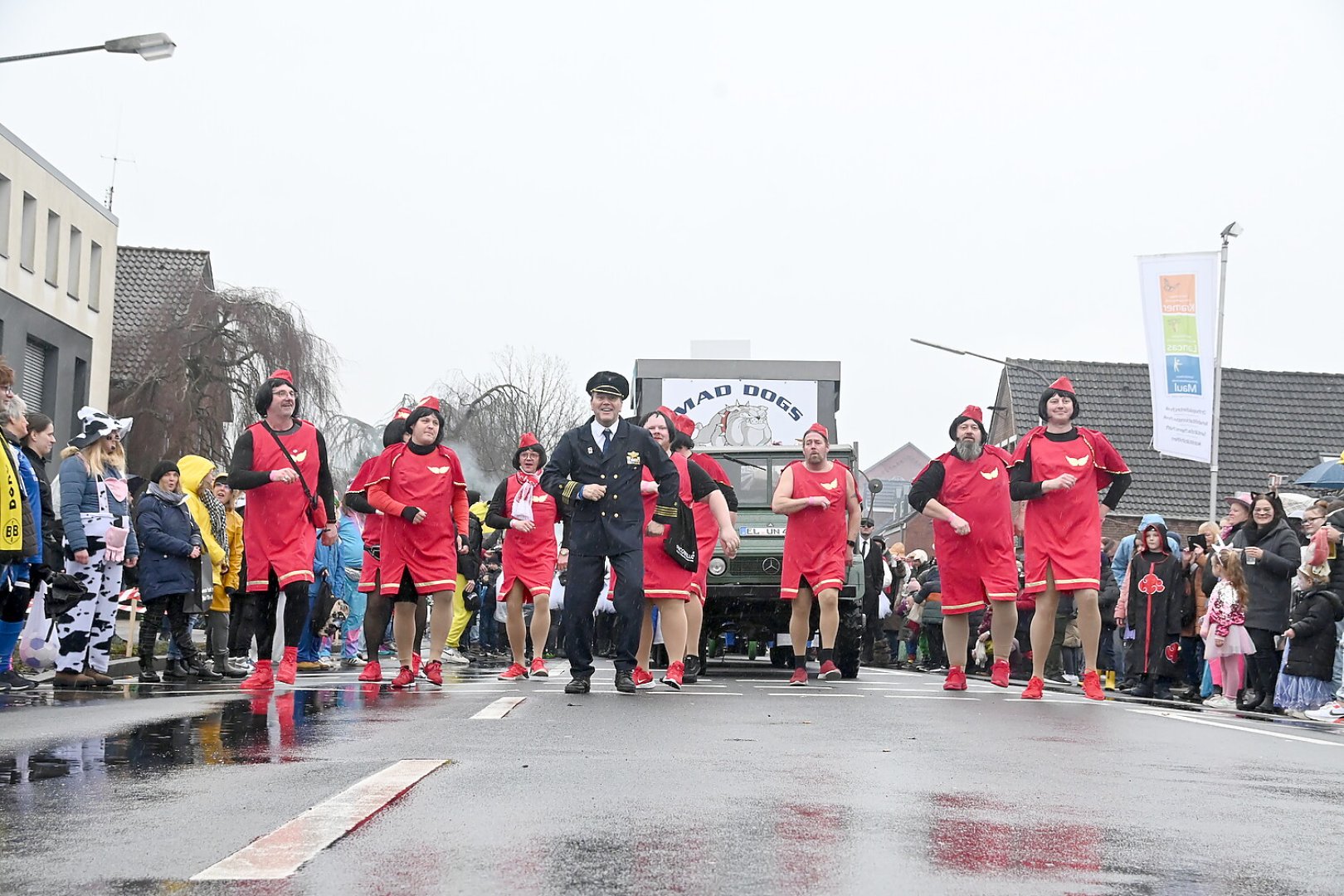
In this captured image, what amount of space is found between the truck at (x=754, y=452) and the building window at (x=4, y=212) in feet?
52.9

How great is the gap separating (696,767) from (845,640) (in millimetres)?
10134

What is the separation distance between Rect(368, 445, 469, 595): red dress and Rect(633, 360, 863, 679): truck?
387 cm

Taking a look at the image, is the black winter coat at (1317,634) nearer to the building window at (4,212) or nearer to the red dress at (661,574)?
the red dress at (661,574)

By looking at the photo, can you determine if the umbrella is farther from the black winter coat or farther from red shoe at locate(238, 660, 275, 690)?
red shoe at locate(238, 660, 275, 690)

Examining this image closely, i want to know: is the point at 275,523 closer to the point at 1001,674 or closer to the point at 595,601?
the point at 595,601

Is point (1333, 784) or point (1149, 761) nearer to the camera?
point (1333, 784)

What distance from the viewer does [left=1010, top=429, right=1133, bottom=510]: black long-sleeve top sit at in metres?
12.8

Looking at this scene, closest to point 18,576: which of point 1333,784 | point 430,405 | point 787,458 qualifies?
point 430,405

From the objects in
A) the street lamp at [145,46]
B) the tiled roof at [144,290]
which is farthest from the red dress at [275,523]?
the tiled roof at [144,290]

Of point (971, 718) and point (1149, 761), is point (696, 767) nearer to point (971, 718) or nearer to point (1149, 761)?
point (1149, 761)

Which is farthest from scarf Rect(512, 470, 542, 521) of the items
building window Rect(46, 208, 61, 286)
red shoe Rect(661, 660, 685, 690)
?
building window Rect(46, 208, 61, 286)

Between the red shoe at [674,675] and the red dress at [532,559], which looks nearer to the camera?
the red shoe at [674,675]

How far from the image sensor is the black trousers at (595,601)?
11641 millimetres

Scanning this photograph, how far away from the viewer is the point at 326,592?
59.2 ft
